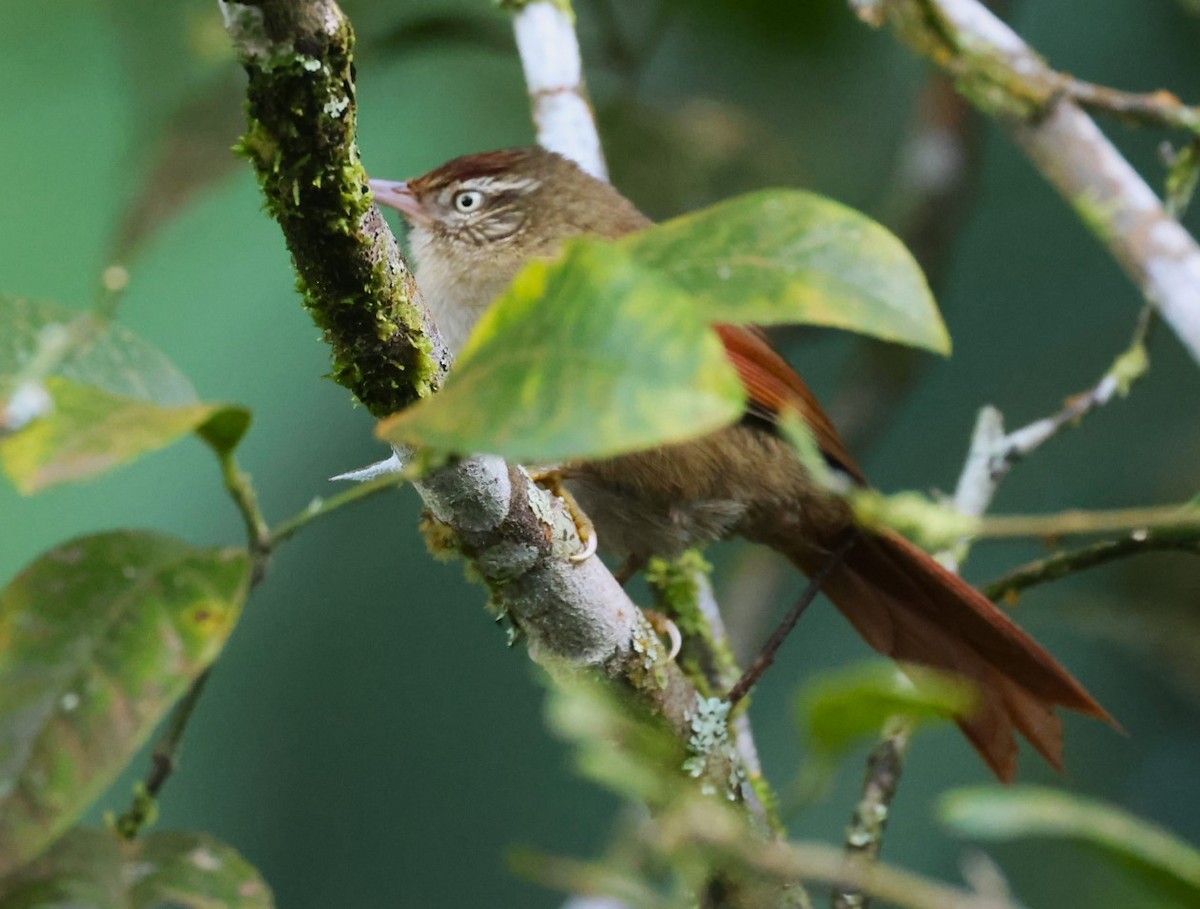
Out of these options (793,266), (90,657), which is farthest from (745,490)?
(90,657)

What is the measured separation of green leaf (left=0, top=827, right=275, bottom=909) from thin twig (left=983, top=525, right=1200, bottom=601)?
1.22m

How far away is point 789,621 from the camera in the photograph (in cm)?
210

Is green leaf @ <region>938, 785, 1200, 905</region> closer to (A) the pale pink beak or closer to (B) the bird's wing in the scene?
(B) the bird's wing

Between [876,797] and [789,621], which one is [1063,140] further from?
[876,797]

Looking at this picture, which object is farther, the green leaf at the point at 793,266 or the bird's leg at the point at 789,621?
the bird's leg at the point at 789,621

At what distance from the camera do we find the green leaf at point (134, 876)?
950mm

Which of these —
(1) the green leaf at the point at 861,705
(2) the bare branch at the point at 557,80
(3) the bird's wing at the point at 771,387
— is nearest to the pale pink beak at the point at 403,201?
(2) the bare branch at the point at 557,80

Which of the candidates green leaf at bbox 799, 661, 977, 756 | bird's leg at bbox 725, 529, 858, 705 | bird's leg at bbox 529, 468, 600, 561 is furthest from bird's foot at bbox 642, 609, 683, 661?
green leaf at bbox 799, 661, 977, 756

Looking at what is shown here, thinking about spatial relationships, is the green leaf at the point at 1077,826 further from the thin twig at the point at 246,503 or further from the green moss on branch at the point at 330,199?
the green moss on branch at the point at 330,199

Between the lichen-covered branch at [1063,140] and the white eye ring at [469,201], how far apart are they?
2.51 ft

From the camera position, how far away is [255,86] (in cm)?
94

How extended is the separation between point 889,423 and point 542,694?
53.9 inches

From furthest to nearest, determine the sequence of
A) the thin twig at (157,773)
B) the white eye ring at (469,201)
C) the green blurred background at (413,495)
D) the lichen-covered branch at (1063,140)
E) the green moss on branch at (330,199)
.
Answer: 1. the green blurred background at (413,495)
2. the white eye ring at (469,201)
3. the lichen-covered branch at (1063,140)
4. the thin twig at (157,773)
5. the green moss on branch at (330,199)

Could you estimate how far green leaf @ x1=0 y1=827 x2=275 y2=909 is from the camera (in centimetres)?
95
